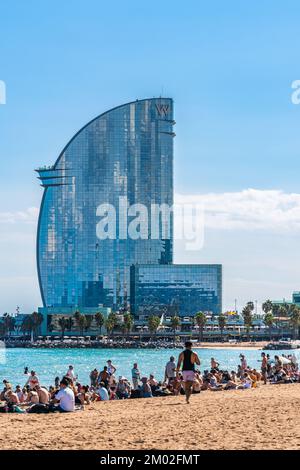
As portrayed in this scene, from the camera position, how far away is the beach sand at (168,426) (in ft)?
52.5

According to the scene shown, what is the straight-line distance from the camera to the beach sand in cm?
1600

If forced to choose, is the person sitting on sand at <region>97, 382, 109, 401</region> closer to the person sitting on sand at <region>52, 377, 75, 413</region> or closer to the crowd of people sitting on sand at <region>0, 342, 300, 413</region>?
the crowd of people sitting on sand at <region>0, 342, 300, 413</region>

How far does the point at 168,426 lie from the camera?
18.3 metres

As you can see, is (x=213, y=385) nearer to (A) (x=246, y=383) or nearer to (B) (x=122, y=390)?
(A) (x=246, y=383)

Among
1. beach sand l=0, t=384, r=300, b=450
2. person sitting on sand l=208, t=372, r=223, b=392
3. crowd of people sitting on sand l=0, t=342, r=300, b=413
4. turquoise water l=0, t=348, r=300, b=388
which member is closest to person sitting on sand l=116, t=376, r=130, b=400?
crowd of people sitting on sand l=0, t=342, r=300, b=413

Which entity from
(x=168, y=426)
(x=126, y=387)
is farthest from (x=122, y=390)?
(x=168, y=426)

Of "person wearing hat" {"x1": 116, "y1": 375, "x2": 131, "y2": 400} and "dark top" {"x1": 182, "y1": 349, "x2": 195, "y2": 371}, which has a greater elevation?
"dark top" {"x1": 182, "y1": 349, "x2": 195, "y2": 371}

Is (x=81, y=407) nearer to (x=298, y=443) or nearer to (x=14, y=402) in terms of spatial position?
(x=14, y=402)

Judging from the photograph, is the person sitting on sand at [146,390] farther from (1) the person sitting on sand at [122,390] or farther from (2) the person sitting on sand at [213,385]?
(2) the person sitting on sand at [213,385]

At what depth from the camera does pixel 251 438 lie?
639 inches

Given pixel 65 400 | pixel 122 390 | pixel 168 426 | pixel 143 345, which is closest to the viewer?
pixel 168 426

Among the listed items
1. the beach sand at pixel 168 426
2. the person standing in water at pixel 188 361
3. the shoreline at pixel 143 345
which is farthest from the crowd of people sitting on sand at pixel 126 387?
the shoreline at pixel 143 345
